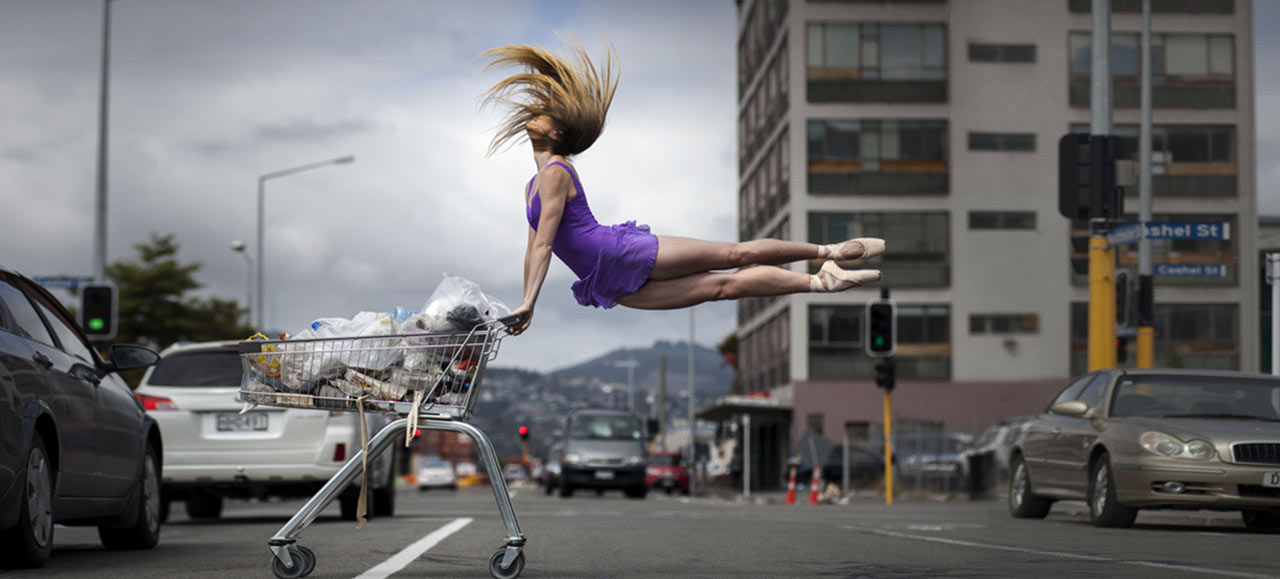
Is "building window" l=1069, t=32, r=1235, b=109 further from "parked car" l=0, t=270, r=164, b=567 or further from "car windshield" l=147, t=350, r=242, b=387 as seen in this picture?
"parked car" l=0, t=270, r=164, b=567

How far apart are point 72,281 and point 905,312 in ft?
114

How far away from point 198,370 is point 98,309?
37.7ft

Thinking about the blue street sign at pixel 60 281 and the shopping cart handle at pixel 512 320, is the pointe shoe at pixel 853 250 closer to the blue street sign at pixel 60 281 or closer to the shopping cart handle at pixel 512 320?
the shopping cart handle at pixel 512 320

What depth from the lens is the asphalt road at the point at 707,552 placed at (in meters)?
7.99

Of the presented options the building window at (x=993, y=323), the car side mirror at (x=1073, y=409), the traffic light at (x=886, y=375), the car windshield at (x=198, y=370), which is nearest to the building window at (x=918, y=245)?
the building window at (x=993, y=323)

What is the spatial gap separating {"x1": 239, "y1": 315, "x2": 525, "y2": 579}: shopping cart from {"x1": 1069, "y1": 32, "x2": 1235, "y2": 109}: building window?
51.5 m

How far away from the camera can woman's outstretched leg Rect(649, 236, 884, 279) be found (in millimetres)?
6629

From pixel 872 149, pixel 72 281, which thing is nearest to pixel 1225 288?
pixel 872 149

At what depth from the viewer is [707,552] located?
9.55 meters

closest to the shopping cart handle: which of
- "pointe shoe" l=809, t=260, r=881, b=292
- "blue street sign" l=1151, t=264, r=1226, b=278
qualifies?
"pointe shoe" l=809, t=260, r=881, b=292

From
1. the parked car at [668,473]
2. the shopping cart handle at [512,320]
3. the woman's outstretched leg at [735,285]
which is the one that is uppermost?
the woman's outstretched leg at [735,285]

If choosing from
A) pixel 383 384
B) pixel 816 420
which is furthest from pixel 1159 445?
pixel 816 420

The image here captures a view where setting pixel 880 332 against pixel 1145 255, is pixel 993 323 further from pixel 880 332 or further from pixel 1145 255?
pixel 880 332

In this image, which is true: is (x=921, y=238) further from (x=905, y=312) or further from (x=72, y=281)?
(x=72, y=281)
